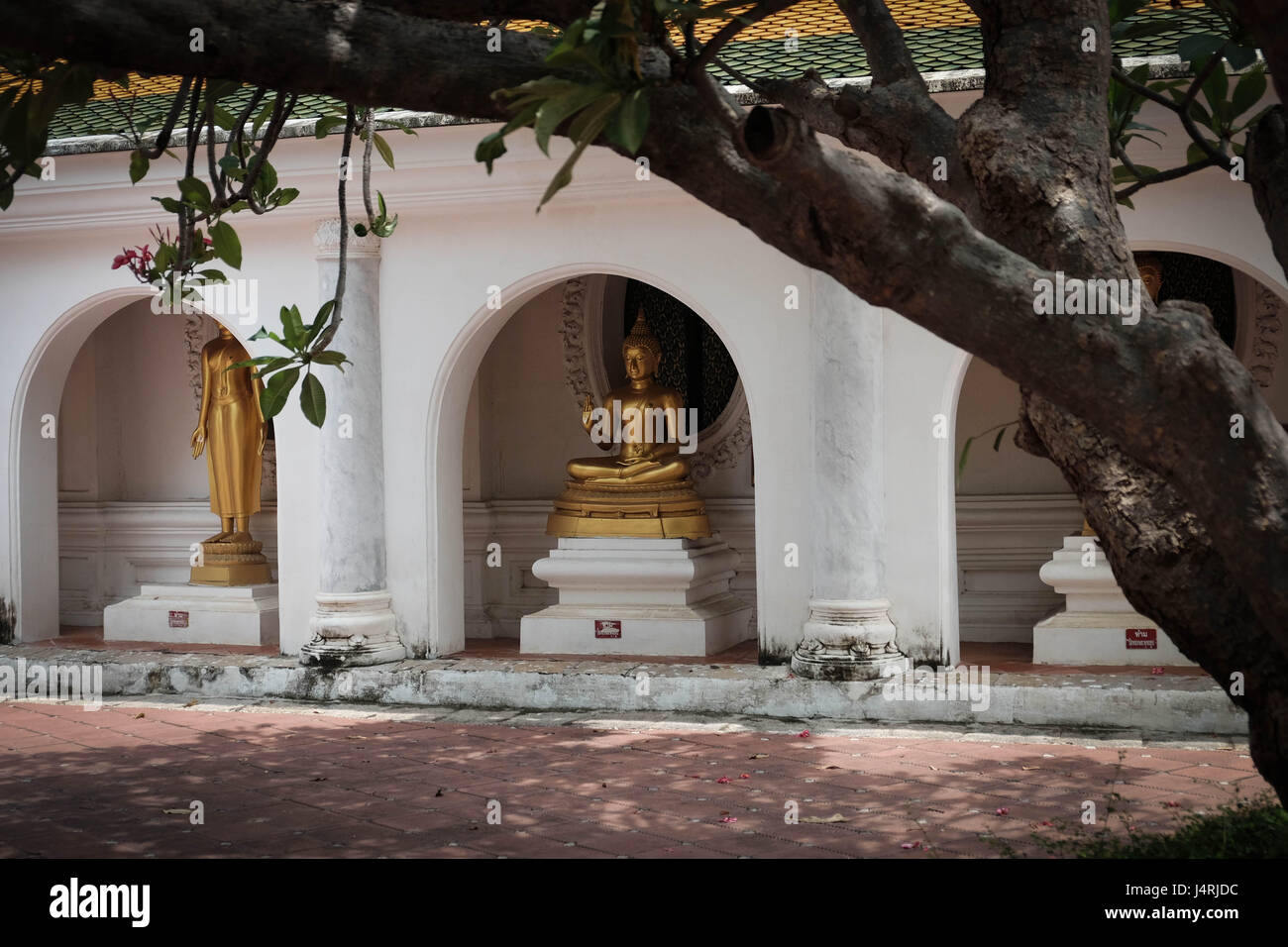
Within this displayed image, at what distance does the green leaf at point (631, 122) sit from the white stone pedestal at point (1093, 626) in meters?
5.69

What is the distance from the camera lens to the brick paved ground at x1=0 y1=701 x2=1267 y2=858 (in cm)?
484

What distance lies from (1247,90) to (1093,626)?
4.19m

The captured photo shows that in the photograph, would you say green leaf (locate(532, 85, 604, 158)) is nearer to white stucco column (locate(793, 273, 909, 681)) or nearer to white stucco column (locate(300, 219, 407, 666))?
white stucco column (locate(793, 273, 909, 681))

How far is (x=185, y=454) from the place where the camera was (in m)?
10.6

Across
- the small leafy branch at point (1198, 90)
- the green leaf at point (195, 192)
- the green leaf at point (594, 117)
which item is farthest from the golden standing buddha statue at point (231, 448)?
the green leaf at point (594, 117)

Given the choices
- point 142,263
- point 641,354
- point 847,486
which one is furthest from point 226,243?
point 641,354

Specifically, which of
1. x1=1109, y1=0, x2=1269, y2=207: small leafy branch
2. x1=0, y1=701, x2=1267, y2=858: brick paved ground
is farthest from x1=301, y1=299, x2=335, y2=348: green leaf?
x1=1109, y1=0, x2=1269, y2=207: small leafy branch

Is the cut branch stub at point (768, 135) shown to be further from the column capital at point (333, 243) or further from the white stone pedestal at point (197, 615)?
the white stone pedestal at point (197, 615)

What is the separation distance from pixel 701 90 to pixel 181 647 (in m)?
7.05

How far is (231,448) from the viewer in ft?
31.1

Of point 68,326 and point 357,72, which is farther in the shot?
point 68,326

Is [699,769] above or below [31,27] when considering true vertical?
below

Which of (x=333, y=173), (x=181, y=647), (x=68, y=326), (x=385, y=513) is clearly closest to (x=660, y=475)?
(x=385, y=513)

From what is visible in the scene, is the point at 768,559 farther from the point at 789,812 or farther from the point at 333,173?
the point at 333,173
